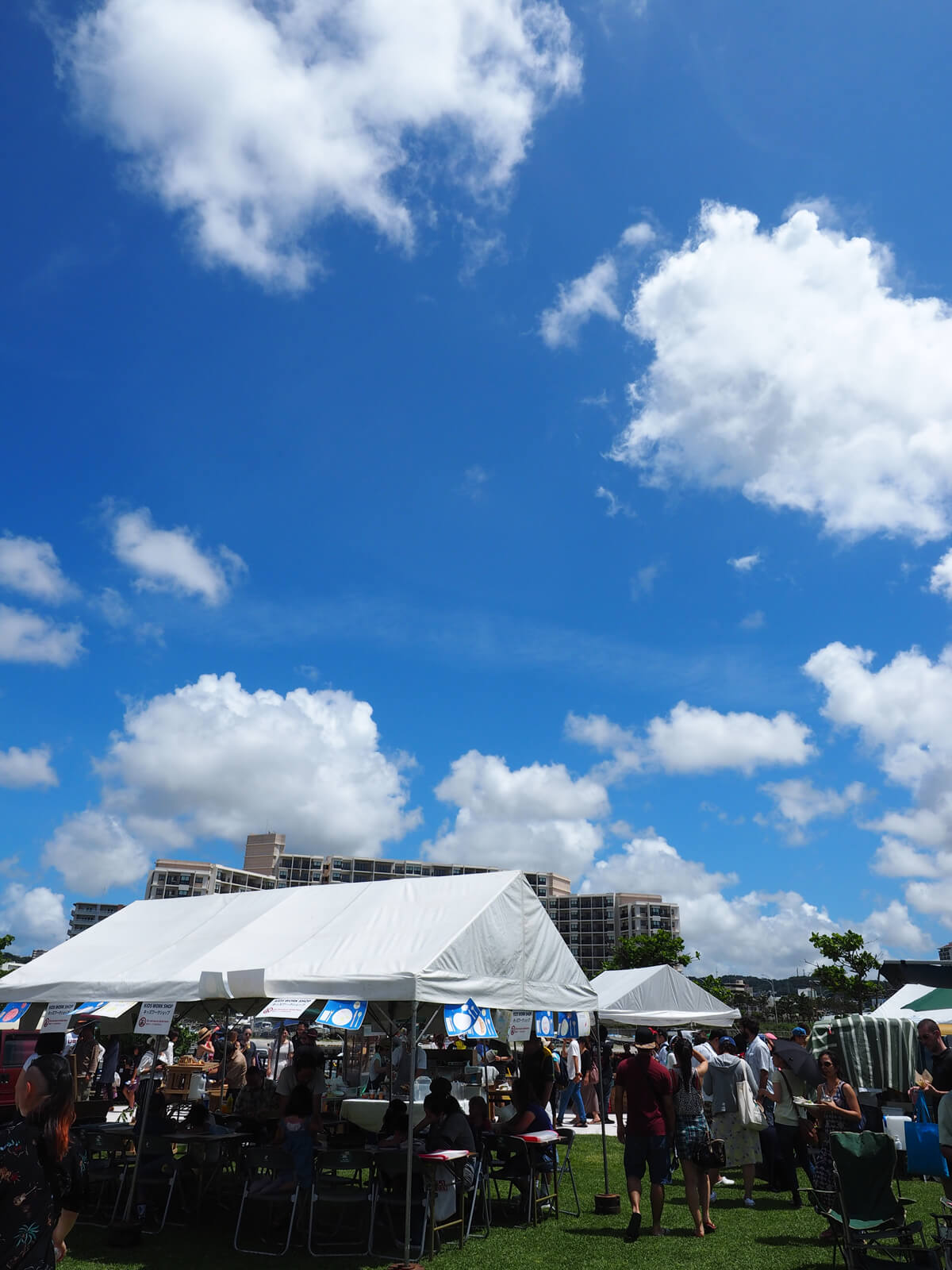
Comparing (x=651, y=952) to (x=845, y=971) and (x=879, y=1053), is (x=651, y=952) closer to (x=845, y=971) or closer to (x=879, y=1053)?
(x=845, y=971)

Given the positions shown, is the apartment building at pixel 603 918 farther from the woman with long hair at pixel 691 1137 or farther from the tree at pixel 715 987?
the woman with long hair at pixel 691 1137

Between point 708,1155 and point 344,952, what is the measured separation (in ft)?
13.5

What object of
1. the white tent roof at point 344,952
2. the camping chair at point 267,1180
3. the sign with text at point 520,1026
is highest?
the white tent roof at point 344,952

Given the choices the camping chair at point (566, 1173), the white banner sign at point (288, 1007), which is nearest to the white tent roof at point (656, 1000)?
the camping chair at point (566, 1173)

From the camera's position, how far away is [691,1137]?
8.73 metres

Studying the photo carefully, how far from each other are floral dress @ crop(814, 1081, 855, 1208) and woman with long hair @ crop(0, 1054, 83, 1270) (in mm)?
7322

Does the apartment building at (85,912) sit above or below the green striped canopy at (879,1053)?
above

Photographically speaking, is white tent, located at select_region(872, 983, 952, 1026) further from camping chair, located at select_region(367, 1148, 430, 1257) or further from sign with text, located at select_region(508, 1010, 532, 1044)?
camping chair, located at select_region(367, 1148, 430, 1257)

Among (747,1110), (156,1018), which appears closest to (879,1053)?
(747,1110)

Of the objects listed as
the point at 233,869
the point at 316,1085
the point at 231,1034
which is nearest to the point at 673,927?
the point at 233,869

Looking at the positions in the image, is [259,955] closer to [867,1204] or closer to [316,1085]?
[316,1085]

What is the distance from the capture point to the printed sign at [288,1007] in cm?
805

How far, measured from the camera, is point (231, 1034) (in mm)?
22078

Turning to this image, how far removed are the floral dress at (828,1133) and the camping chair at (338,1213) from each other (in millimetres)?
4287
